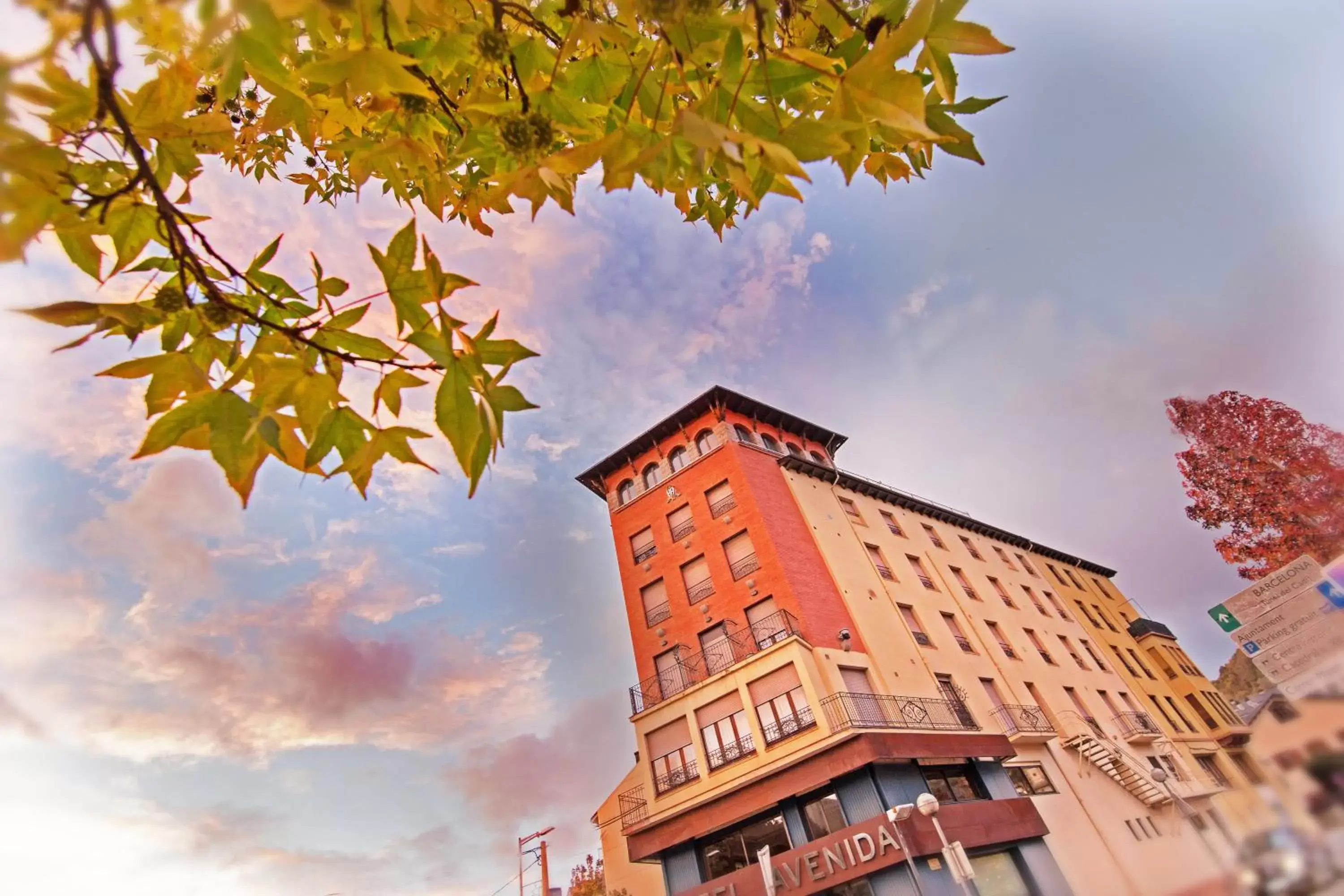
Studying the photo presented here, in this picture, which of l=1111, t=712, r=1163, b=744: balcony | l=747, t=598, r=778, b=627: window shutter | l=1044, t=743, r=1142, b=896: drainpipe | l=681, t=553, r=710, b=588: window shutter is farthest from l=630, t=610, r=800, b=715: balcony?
l=1111, t=712, r=1163, b=744: balcony

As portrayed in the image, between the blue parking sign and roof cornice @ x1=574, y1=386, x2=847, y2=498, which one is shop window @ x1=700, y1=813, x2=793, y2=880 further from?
the blue parking sign

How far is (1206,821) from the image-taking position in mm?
557

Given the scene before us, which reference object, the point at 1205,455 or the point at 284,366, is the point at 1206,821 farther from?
the point at 1205,455

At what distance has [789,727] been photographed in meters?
14.6

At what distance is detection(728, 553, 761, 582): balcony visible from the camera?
698 inches

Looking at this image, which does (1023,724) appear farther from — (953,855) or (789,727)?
(953,855)

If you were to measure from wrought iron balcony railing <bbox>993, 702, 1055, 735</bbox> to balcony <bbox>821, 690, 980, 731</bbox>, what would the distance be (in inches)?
54.4

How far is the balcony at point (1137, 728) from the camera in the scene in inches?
829

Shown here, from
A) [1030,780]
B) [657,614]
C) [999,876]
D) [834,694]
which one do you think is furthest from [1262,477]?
[657,614]

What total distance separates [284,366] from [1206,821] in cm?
145

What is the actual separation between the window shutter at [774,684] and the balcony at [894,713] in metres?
0.89

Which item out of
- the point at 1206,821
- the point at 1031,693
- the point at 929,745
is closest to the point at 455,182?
the point at 1206,821

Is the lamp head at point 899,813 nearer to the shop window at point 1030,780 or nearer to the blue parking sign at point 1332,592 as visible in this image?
the shop window at point 1030,780

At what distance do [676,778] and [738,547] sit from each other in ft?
19.7
